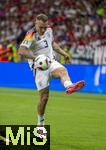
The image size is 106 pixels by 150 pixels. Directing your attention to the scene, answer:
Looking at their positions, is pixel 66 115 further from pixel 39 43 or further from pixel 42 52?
pixel 39 43

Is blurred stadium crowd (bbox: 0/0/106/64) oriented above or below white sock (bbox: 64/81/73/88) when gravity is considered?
above

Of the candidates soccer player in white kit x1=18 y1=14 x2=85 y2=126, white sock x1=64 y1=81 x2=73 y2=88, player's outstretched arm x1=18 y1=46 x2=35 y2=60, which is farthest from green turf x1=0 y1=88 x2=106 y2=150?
player's outstretched arm x1=18 y1=46 x2=35 y2=60

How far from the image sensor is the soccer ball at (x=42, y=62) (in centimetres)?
1106

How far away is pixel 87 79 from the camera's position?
23922 mm

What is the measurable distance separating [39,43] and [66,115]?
14.2 ft

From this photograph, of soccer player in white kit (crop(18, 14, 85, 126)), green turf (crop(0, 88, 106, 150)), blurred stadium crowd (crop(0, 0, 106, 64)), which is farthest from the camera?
blurred stadium crowd (crop(0, 0, 106, 64))

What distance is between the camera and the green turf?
1105 cm

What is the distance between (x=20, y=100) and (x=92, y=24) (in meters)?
13.3

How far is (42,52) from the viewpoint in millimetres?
11766

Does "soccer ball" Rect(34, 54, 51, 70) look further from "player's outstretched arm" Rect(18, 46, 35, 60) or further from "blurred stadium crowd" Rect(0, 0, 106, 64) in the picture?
"blurred stadium crowd" Rect(0, 0, 106, 64)

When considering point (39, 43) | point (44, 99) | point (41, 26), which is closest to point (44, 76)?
point (44, 99)

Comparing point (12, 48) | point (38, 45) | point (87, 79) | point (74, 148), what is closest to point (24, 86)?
point (87, 79)

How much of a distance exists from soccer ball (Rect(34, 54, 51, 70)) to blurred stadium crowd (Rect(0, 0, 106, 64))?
18.0 m

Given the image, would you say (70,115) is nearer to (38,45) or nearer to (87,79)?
(38,45)
